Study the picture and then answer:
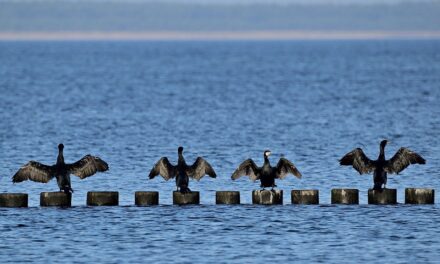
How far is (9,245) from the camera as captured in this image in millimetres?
33125

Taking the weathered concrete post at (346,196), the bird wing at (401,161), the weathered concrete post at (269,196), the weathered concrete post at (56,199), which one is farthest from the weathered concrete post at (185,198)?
the bird wing at (401,161)

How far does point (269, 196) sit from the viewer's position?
127 feet

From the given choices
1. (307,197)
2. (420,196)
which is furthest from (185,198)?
(420,196)

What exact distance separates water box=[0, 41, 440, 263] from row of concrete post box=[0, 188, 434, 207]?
331 millimetres

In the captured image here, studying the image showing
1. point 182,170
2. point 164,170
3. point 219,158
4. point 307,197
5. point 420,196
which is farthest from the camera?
point 219,158

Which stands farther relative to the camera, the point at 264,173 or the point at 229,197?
the point at 229,197

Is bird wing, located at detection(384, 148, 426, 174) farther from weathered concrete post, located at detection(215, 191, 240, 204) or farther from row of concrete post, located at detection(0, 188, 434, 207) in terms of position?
weathered concrete post, located at detection(215, 191, 240, 204)

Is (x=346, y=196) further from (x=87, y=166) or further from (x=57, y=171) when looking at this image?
(x=57, y=171)

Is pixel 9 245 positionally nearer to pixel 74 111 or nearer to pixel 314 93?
pixel 74 111

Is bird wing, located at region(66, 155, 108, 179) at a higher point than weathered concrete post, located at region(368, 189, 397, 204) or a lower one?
higher

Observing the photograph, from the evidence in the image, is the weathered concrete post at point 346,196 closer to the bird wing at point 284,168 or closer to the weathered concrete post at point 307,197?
the weathered concrete post at point 307,197

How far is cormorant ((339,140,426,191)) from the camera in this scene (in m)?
38.5

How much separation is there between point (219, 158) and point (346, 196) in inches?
664

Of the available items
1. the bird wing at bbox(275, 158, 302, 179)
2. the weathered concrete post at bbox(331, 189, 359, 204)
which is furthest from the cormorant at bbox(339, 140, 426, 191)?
the bird wing at bbox(275, 158, 302, 179)
